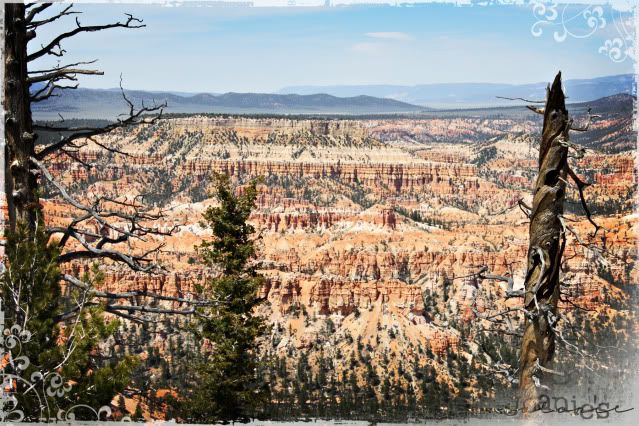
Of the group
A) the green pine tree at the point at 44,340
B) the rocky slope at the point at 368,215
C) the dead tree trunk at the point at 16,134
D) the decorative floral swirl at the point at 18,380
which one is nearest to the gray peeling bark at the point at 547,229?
the green pine tree at the point at 44,340

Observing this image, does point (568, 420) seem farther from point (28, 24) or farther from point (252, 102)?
point (252, 102)

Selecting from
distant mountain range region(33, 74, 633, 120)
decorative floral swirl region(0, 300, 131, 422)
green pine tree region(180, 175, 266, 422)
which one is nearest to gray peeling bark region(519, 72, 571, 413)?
decorative floral swirl region(0, 300, 131, 422)

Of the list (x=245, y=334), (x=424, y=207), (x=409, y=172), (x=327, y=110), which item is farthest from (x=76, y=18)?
(x=327, y=110)

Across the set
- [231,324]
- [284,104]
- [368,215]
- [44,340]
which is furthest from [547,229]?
[284,104]

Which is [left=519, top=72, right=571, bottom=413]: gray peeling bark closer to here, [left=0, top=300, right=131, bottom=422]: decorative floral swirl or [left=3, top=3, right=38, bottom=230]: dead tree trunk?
[left=0, top=300, right=131, bottom=422]: decorative floral swirl

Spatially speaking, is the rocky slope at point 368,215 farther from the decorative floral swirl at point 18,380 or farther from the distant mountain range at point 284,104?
the decorative floral swirl at point 18,380
